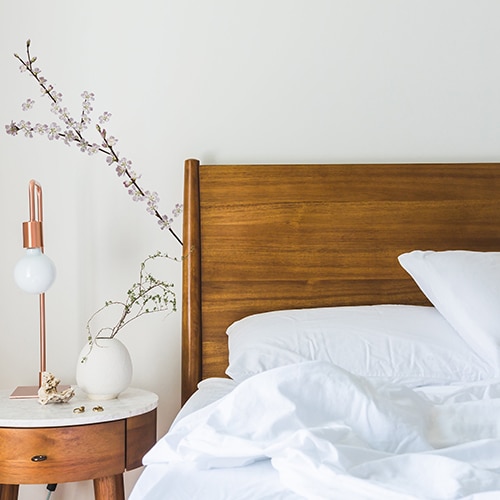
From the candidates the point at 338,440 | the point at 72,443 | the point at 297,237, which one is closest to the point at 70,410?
the point at 72,443

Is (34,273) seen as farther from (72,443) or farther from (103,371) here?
(72,443)

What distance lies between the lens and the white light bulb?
6.73 ft

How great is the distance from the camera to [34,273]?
205 centimetres

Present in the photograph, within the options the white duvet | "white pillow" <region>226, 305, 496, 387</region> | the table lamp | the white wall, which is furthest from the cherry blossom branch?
the white duvet

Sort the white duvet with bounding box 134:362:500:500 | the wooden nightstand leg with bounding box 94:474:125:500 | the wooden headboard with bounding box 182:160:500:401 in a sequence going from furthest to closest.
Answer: the wooden headboard with bounding box 182:160:500:401 → the wooden nightstand leg with bounding box 94:474:125:500 → the white duvet with bounding box 134:362:500:500

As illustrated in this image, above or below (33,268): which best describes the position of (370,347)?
below

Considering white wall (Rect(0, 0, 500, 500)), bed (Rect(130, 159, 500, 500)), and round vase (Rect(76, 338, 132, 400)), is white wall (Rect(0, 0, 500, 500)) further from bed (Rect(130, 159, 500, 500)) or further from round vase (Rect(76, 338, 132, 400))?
round vase (Rect(76, 338, 132, 400))

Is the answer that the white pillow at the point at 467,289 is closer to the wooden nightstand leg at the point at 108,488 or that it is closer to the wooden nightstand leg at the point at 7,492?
the wooden nightstand leg at the point at 108,488

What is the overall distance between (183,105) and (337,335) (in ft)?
2.91

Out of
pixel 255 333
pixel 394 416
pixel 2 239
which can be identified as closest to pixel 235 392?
pixel 394 416

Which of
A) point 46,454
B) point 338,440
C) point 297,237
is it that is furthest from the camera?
point 297,237

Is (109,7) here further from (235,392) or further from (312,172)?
(235,392)

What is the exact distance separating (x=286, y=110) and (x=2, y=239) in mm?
922

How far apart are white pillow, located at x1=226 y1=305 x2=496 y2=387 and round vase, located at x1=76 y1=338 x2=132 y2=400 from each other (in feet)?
0.93
